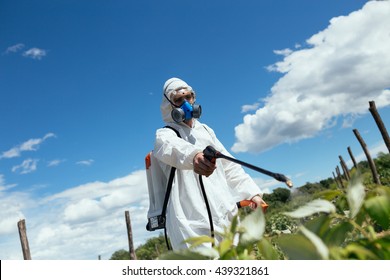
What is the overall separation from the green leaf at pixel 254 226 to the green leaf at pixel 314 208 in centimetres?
3

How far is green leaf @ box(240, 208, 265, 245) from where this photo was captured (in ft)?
1.30

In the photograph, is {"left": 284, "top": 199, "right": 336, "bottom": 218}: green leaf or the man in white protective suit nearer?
{"left": 284, "top": 199, "right": 336, "bottom": 218}: green leaf

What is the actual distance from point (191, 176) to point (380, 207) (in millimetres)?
2230

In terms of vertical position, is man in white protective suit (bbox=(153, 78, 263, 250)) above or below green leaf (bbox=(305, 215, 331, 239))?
above

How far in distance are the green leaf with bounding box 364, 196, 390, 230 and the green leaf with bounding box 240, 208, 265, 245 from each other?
0.10 meters

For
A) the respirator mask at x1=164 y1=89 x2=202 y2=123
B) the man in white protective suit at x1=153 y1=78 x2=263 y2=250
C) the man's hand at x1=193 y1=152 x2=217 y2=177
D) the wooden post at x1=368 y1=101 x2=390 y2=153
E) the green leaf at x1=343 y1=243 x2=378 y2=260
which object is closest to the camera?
the green leaf at x1=343 y1=243 x2=378 y2=260

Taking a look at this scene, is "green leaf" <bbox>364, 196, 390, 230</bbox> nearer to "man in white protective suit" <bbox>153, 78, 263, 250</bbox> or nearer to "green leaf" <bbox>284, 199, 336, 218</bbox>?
"green leaf" <bbox>284, 199, 336, 218</bbox>

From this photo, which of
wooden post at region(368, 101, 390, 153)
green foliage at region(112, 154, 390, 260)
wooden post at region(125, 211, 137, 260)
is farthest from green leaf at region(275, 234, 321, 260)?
wooden post at region(125, 211, 137, 260)

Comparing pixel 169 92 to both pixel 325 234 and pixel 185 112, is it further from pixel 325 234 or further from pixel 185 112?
pixel 325 234

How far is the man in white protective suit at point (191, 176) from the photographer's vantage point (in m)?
2.19

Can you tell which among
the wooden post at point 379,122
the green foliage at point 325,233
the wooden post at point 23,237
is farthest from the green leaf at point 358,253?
the wooden post at point 23,237

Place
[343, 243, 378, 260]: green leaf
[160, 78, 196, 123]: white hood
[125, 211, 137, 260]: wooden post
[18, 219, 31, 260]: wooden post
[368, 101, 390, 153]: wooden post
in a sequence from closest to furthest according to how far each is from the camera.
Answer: [343, 243, 378, 260]: green leaf < [160, 78, 196, 123]: white hood < [368, 101, 390, 153]: wooden post < [18, 219, 31, 260]: wooden post < [125, 211, 137, 260]: wooden post
